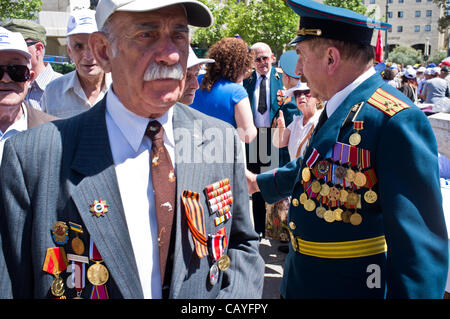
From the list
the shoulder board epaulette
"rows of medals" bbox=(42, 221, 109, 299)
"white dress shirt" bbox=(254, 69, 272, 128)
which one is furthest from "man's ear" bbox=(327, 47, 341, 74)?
"white dress shirt" bbox=(254, 69, 272, 128)

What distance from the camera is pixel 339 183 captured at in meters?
2.12

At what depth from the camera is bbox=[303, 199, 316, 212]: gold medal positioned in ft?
7.16

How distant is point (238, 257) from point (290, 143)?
2.70 m

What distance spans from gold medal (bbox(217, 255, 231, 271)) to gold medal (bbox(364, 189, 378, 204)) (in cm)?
78

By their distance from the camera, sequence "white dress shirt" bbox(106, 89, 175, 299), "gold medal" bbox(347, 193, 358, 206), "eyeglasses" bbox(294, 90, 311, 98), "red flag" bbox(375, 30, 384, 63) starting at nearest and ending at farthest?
"white dress shirt" bbox(106, 89, 175, 299) → "gold medal" bbox(347, 193, 358, 206) → "red flag" bbox(375, 30, 384, 63) → "eyeglasses" bbox(294, 90, 311, 98)

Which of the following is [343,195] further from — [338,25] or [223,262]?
[338,25]

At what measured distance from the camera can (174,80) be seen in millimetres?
1627

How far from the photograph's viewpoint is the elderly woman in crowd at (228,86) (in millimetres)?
4395

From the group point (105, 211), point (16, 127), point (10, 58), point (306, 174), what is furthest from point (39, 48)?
point (105, 211)

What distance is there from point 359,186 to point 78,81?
263cm

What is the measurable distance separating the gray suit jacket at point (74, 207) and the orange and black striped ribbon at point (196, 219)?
0.07ft

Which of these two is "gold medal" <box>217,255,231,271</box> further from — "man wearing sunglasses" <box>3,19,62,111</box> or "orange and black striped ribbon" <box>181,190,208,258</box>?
"man wearing sunglasses" <box>3,19,62,111</box>
